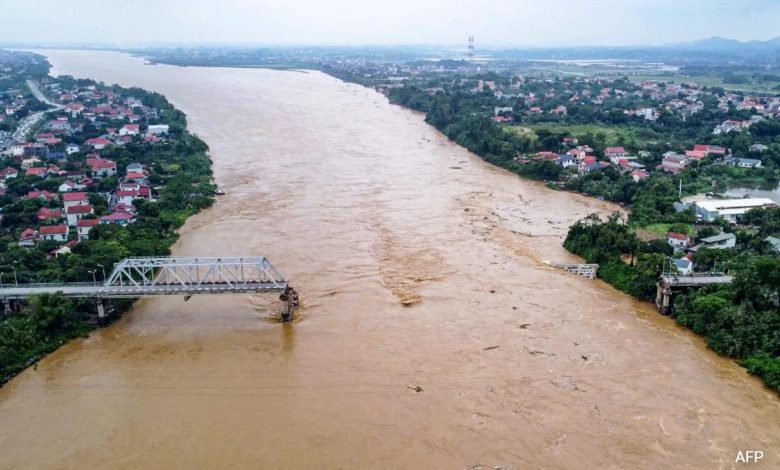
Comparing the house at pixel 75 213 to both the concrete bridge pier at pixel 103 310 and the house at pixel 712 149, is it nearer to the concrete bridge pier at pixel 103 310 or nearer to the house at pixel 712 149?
the concrete bridge pier at pixel 103 310

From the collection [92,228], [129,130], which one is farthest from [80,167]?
[92,228]

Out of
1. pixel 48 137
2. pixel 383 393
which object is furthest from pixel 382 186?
pixel 48 137

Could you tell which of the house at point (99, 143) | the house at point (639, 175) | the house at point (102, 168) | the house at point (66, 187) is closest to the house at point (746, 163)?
the house at point (639, 175)

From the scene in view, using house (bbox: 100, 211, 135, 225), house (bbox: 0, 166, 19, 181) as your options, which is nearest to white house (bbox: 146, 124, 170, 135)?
house (bbox: 0, 166, 19, 181)

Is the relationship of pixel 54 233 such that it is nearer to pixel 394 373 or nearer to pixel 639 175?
pixel 394 373

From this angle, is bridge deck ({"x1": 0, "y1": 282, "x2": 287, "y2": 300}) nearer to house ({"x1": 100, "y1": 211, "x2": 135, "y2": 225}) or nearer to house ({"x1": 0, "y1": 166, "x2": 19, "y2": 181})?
house ({"x1": 100, "y1": 211, "x2": 135, "y2": 225})
